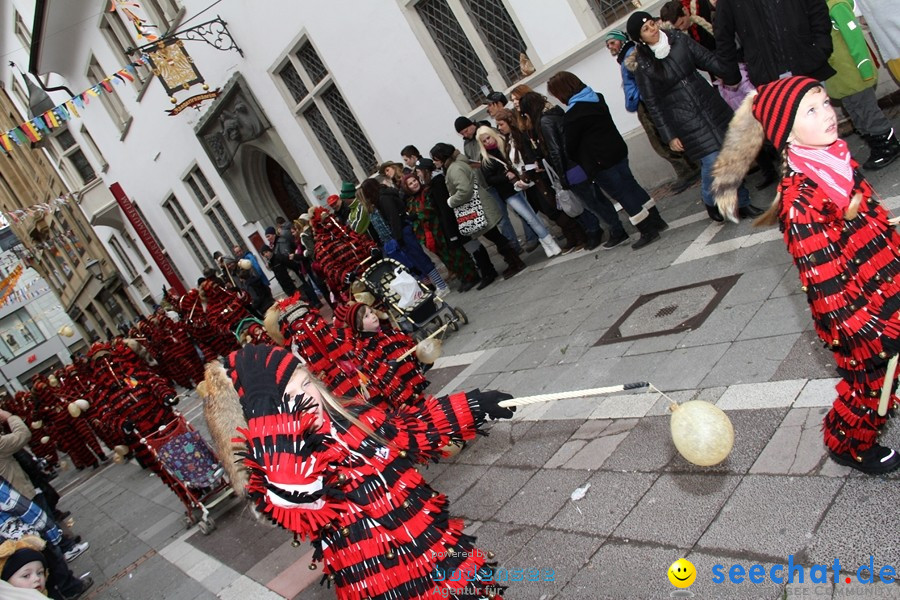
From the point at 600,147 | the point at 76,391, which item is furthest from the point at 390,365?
the point at 76,391

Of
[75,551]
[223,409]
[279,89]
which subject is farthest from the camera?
[279,89]

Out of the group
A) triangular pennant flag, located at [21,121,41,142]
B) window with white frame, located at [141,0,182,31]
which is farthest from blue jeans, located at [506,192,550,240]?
window with white frame, located at [141,0,182,31]

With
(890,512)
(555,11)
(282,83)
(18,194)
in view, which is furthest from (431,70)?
(18,194)

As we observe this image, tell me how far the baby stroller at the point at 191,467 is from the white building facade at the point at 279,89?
6495 millimetres

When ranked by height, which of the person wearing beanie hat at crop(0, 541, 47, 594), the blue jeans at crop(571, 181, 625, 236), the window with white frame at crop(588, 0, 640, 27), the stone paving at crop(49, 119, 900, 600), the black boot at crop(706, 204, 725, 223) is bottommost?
the stone paving at crop(49, 119, 900, 600)

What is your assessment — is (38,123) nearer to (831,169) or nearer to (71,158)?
(831,169)

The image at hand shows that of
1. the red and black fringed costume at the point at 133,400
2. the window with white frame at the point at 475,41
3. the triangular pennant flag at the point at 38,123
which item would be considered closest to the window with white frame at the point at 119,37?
the triangular pennant flag at the point at 38,123

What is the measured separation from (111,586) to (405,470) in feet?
18.2

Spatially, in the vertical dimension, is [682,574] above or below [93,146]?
below

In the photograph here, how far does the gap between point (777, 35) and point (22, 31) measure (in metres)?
28.7

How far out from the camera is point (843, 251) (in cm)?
258

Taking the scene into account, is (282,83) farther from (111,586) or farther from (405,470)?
(405,470)

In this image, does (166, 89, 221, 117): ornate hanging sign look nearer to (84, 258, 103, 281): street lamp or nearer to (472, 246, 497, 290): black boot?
(472, 246, 497, 290): black boot

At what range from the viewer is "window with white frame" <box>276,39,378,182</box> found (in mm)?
14258
